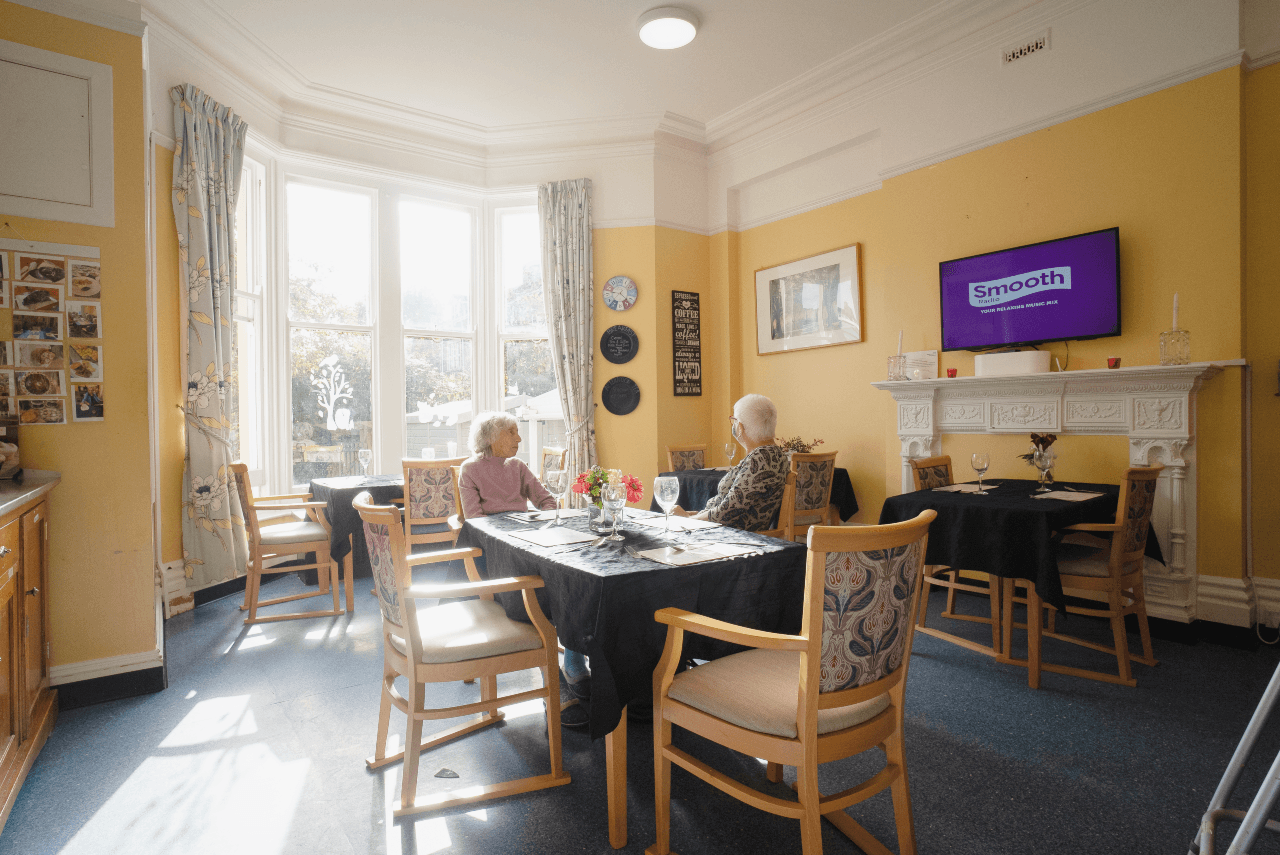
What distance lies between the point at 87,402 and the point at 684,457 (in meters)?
4.11

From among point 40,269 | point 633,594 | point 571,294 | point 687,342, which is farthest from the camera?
point 687,342

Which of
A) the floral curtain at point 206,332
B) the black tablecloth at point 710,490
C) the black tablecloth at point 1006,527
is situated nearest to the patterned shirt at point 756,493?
the black tablecloth at point 1006,527

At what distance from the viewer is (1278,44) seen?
129 inches

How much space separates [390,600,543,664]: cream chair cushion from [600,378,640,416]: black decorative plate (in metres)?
3.73

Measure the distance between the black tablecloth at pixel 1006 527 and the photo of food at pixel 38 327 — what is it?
3.92 m

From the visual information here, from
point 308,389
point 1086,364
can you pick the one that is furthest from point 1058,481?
point 308,389

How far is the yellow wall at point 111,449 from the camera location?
2711 millimetres

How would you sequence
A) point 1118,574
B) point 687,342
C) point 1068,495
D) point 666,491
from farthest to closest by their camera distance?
1. point 687,342
2. point 1068,495
3. point 1118,574
4. point 666,491

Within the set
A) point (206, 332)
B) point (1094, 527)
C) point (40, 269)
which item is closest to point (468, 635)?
point (40, 269)

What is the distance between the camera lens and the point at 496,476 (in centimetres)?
347

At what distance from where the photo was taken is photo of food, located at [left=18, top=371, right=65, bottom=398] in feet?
8.76

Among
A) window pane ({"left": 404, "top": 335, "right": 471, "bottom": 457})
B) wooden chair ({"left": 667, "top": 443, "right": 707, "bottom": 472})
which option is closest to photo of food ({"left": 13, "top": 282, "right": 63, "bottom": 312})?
window pane ({"left": 404, "top": 335, "right": 471, "bottom": 457})

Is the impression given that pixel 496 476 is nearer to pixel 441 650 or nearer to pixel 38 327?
pixel 441 650

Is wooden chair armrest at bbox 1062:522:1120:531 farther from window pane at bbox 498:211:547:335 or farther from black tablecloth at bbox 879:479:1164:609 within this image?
window pane at bbox 498:211:547:335
